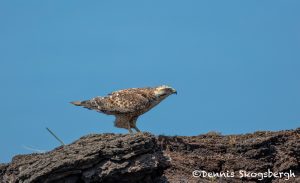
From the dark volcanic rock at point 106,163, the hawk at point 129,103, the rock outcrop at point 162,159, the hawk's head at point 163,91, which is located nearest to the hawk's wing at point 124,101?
the hawk at point 129,103

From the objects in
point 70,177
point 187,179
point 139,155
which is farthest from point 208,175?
point 70,177

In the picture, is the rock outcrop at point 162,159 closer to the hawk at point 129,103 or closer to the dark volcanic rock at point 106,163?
the dark volcanic rock at point 106,163

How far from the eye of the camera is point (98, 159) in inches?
663

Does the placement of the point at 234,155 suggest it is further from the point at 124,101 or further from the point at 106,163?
the point at 124,101

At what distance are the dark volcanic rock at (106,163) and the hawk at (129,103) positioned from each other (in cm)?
388

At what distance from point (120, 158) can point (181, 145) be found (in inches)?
107

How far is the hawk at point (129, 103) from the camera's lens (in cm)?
2116

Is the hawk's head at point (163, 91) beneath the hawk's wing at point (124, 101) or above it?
above

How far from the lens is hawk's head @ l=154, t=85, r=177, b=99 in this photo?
2159cm

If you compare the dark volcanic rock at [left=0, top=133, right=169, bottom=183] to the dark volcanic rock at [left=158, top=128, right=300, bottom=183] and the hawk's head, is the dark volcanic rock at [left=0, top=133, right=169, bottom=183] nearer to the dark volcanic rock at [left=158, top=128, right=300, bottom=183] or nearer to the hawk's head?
the dark volcanic rock at [left=158, top=128, right=300, bottom=183]

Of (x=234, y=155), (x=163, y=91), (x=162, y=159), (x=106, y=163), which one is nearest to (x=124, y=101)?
(x=163, y=91)

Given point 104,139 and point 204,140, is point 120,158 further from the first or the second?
point 204,140

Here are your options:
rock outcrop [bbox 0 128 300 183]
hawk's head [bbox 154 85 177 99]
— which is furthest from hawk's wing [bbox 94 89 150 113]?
rock outcrop [bbox 0 128 300 183]

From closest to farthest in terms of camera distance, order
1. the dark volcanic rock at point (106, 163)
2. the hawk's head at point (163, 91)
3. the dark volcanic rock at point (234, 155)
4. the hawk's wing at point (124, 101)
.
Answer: the dark volcanic rock at point (106, 163) → the dark volcanic rock at point (234, 155) → the hawk's wing at point (124, 101) → the hawk's head at point (163, 91)
